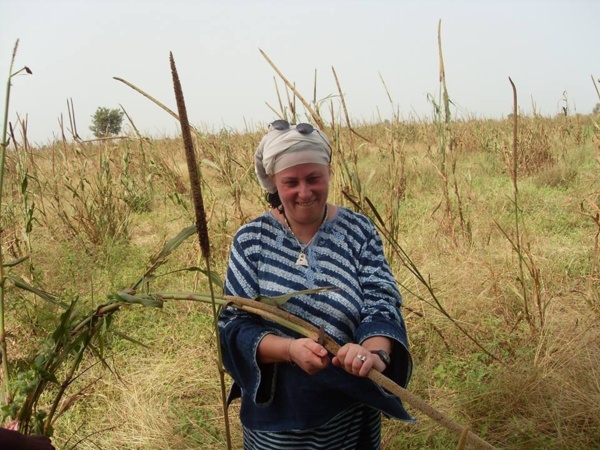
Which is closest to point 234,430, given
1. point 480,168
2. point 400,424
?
point 400,424

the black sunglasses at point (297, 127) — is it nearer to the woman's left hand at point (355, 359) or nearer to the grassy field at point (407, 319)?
the grassy field at point (407, 319)

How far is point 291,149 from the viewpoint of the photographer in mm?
1138

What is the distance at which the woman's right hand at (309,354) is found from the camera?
34.5 inches

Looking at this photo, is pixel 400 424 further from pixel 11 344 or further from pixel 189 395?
pixel 11 344

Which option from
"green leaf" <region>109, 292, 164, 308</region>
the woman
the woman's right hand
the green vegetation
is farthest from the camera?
the green vegetation

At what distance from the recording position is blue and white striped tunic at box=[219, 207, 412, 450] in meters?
1.09

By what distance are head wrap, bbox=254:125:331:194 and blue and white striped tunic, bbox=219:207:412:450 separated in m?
0.14

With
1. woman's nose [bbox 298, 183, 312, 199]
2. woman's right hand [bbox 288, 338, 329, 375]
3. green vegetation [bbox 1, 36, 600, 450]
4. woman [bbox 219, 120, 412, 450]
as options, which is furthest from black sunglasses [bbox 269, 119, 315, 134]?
woman's right hand [bbox 288, 338, 329, 375]

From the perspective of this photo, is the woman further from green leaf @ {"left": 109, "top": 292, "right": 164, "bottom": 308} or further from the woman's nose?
green leaf @ {"left": 109, "top": 292, "right": 164, "bottom": 308}

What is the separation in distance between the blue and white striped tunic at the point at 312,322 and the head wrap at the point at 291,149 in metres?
0.14

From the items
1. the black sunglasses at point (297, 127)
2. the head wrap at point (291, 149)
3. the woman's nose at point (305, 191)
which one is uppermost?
the black sunglasses at point (297, 127)

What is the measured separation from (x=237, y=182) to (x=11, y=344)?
4.90 ft

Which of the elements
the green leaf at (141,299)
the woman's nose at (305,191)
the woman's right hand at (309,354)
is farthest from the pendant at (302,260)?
the green leaf at (141,299)

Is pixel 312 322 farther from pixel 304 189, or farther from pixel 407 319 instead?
pixel 407 319
